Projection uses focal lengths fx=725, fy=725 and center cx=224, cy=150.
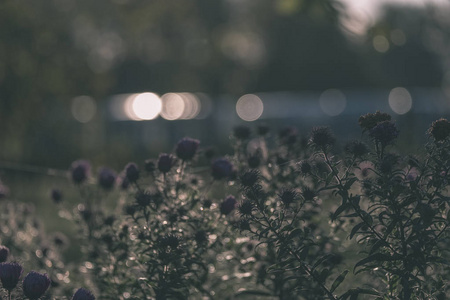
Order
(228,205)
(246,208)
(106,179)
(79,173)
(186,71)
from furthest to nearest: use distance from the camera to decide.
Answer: (186,71)
(79,173)
(106,179)
(228,205)
(246,208)

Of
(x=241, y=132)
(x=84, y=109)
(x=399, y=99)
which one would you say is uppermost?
(x=399, y=99)

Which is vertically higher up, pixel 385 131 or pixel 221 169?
pixel 221 169

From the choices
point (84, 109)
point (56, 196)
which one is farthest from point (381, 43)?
point (84, 109)

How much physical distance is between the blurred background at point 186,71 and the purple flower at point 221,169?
3.08 ft

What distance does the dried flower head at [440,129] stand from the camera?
328cm

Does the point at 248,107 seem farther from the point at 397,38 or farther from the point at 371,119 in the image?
the point at 371,119

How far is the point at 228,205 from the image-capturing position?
4234mm

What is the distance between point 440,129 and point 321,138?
55 centimetres

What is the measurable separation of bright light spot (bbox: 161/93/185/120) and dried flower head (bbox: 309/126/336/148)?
31579 millimetres

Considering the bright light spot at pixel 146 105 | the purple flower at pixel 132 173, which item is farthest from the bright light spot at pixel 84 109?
the purple flower at pixel 132 173

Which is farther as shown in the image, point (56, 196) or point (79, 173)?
point (56, 196)

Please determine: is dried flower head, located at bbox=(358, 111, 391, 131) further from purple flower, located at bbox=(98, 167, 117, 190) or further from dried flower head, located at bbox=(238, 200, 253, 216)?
purple flower, located at bbox=(98, 167, 117, 190)

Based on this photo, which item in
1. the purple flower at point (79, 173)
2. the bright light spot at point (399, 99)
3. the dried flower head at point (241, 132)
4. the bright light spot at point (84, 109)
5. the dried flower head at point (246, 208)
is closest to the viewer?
the dried flower head at point (246, 208)

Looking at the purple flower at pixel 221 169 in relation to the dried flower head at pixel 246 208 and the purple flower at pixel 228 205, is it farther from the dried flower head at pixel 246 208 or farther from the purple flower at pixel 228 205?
the dried flower head at pixel 246 208
